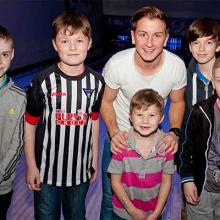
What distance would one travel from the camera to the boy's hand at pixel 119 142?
54.8 inches

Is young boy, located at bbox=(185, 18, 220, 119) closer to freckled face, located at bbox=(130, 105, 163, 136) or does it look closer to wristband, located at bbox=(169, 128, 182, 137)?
wristband, located at bbox=(169, 128, 182, 137)

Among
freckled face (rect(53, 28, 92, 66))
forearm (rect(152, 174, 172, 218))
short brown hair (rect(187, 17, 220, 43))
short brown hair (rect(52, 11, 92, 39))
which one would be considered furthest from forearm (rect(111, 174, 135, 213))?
short brown hair (rect(187, 17, 220, 43))

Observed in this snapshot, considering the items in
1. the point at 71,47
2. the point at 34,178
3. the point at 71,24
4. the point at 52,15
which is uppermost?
the point at 52,15

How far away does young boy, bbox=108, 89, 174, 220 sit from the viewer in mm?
1359

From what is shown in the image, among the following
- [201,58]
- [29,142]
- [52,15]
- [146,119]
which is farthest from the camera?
[52,15]

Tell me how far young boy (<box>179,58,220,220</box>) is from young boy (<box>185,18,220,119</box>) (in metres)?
0.17

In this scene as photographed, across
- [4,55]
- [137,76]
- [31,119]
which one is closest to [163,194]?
[137,76]

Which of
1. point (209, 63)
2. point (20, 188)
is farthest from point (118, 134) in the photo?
point (20, 188)

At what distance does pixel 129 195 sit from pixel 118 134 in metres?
0.27

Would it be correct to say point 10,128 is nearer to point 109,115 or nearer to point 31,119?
point 31,119

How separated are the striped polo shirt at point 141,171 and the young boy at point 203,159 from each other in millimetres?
106

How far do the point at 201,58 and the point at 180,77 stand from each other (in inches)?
5.3

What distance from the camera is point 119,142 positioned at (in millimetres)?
1416

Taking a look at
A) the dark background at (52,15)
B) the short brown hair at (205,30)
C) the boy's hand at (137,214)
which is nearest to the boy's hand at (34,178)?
the boy's hand at (137,214)
